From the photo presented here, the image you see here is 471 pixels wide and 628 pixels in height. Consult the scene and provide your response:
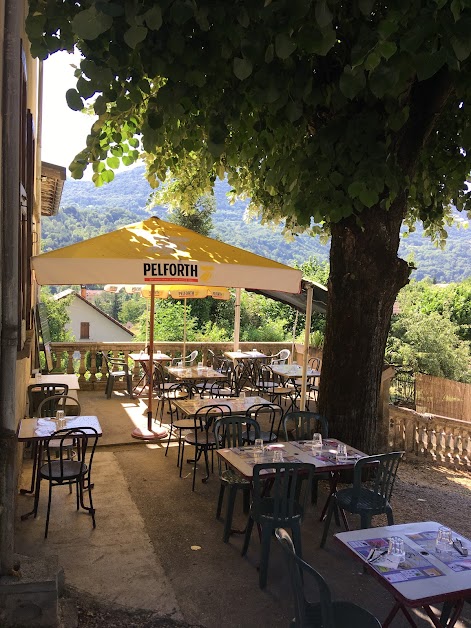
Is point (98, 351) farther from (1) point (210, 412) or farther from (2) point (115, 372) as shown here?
(1) point (210, 412)

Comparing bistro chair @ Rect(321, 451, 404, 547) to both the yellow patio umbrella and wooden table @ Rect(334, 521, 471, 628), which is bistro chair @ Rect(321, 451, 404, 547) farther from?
the yellow patio umbrella

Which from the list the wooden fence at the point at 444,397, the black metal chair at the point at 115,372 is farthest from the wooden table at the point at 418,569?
the wooden fence at the point at 444,397

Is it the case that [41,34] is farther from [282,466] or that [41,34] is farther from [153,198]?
[153,198]

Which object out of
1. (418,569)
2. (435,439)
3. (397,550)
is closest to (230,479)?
(397,550)

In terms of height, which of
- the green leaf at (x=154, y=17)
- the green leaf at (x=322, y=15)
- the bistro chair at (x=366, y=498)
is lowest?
the bistro chair at (x=366, y=498)

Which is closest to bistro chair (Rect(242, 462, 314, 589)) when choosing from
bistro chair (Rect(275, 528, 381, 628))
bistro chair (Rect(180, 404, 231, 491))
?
bistro chair (Rect(275, 528, 381, 628))

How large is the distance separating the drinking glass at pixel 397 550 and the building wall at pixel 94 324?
6003cm

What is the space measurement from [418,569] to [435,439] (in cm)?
664

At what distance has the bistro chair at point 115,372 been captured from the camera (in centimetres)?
1079

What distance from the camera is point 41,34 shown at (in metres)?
3.77

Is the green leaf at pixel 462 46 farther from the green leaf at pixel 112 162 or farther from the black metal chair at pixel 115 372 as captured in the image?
the black metal chair at pixel 115 372

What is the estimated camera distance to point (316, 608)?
3.13 m

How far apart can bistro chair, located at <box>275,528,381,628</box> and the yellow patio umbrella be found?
10.3 ft

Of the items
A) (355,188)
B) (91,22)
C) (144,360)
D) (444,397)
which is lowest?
(444,397)
